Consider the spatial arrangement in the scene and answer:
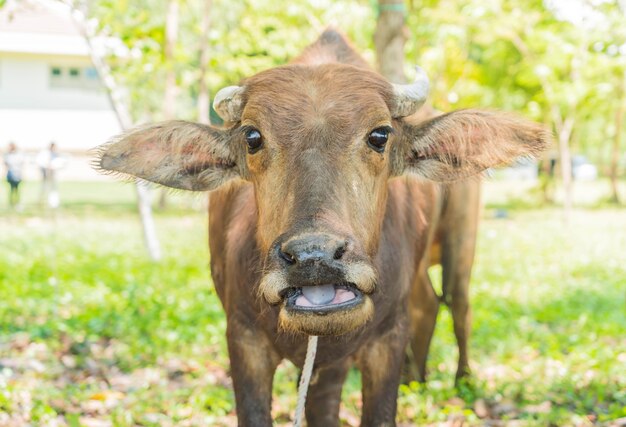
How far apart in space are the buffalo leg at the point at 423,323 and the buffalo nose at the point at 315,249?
3.28 m

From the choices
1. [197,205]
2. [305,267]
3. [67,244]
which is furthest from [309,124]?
[197,205]

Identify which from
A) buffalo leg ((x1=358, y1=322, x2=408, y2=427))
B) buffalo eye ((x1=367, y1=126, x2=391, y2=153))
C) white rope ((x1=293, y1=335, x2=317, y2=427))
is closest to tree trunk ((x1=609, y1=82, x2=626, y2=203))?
buffalo leg ((x1=358, y1=322, x2=408, y2=427))

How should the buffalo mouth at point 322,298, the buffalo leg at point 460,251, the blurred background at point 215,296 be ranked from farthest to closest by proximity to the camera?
1. the buffalo leg at point 460,251
2. the blurred background at point 215,296
3. the buffalo mouth at point 322,298

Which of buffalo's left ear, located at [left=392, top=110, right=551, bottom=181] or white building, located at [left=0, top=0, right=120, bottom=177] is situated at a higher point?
buffalo's left ear, located at [left=392, top=110, right=551, bottom=181]

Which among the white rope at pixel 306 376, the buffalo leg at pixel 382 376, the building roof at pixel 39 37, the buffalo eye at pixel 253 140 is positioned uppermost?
the buffalo eye at pixel 253 140

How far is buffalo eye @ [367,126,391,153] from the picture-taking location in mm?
3061

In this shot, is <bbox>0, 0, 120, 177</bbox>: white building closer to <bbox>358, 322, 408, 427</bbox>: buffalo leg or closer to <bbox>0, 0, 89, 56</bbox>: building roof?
<bbox>0, 0, 89, 56</bbox>: building roof

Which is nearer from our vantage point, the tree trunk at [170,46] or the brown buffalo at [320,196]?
the brown buffalo at [320,196]

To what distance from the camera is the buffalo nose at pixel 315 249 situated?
243cm

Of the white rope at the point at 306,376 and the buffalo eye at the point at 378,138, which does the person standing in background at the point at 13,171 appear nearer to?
the white rope at the point at 306,376

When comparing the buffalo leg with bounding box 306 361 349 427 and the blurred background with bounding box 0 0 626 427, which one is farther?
the blurred background with bounding box 0 0 626 427

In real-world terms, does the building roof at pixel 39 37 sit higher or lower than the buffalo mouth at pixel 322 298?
lower

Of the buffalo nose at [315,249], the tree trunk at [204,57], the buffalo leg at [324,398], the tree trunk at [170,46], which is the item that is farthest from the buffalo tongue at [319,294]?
the tree trunk at [204,57]

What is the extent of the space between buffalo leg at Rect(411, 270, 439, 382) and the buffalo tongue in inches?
123
